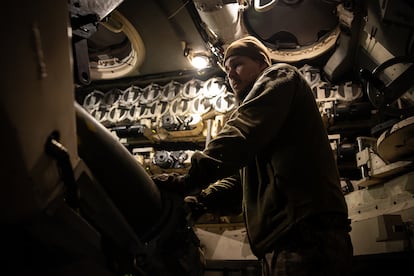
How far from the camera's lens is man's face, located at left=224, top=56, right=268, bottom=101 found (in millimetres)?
2172

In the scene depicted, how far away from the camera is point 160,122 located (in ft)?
12.7

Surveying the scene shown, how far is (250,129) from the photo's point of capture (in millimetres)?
1584

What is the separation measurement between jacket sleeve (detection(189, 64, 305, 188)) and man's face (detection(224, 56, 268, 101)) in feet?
0.92

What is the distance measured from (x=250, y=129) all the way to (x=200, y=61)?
8.17 feet

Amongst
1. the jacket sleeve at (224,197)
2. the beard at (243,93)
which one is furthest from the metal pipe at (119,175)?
the beard at (243,93)

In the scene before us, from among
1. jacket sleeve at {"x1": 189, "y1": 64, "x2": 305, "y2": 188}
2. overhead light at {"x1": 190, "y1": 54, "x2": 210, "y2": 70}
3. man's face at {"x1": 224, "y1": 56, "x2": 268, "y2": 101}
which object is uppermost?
overhead light at {"x1": 190, "y1": 54, "x2": 210, "y2": 70}

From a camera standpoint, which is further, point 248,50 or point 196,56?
point 196,56

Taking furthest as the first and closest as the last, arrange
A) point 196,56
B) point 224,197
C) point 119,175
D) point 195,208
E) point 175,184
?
→ point 196,56
point 224,197
point 195,208
point 175,184
point 119,175

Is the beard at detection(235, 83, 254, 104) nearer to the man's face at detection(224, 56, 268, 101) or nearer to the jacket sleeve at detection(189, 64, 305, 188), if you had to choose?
the man's face at detection(224, 56, 268, 101)

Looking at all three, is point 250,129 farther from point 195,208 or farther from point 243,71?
point 243,71

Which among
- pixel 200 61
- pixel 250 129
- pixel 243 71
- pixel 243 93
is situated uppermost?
pixel 200 61

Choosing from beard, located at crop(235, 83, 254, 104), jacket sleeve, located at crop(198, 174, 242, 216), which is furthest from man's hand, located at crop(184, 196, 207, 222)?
beard, located at crop(235, 83, 254, 104)

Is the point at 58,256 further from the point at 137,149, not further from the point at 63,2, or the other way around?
the point at 137,149

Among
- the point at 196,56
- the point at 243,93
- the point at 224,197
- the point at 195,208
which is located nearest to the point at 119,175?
the point at 195,208
